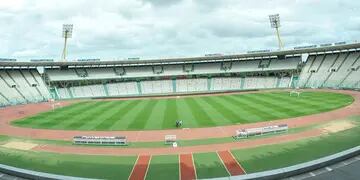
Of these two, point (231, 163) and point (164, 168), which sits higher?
point (231, 163)

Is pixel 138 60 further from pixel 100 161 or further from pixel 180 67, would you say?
pixel 100 161

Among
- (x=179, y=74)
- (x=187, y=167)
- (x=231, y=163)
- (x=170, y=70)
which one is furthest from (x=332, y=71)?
(x=187, y=167)

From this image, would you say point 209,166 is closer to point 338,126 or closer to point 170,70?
point 338,126

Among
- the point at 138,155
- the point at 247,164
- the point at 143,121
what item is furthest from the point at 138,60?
the point at 247,164

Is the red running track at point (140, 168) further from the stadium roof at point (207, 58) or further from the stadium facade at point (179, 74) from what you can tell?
the stadium roof at point (207, 58)

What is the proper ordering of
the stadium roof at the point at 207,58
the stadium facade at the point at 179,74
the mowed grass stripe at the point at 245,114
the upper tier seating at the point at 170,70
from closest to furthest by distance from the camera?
1. the mowed grass stripe at the point at 245,114
2. the stadium roof at the point at 207,58
3. the stadium facade at the point at 179,74
4. the upper tier seating at the point at 170,70

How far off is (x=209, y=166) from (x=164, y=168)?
2619 mm

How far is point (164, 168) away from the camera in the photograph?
680 inches

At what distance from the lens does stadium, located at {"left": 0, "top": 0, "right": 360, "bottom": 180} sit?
1681 cm

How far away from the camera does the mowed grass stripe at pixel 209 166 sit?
1575 centimetres

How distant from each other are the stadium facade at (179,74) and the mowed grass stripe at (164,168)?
46.9m

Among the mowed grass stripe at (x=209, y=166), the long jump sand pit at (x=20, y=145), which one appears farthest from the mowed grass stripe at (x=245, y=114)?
the long jump sand pit at (x=20, y=145)

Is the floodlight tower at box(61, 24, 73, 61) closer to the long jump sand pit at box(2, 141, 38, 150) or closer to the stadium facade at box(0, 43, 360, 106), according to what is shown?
the stadium facade at box(0, 43, 360, 106)

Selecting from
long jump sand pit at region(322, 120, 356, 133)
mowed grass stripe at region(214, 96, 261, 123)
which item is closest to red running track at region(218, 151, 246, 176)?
long jump sand pit at region(322, 120, 356, 133)
